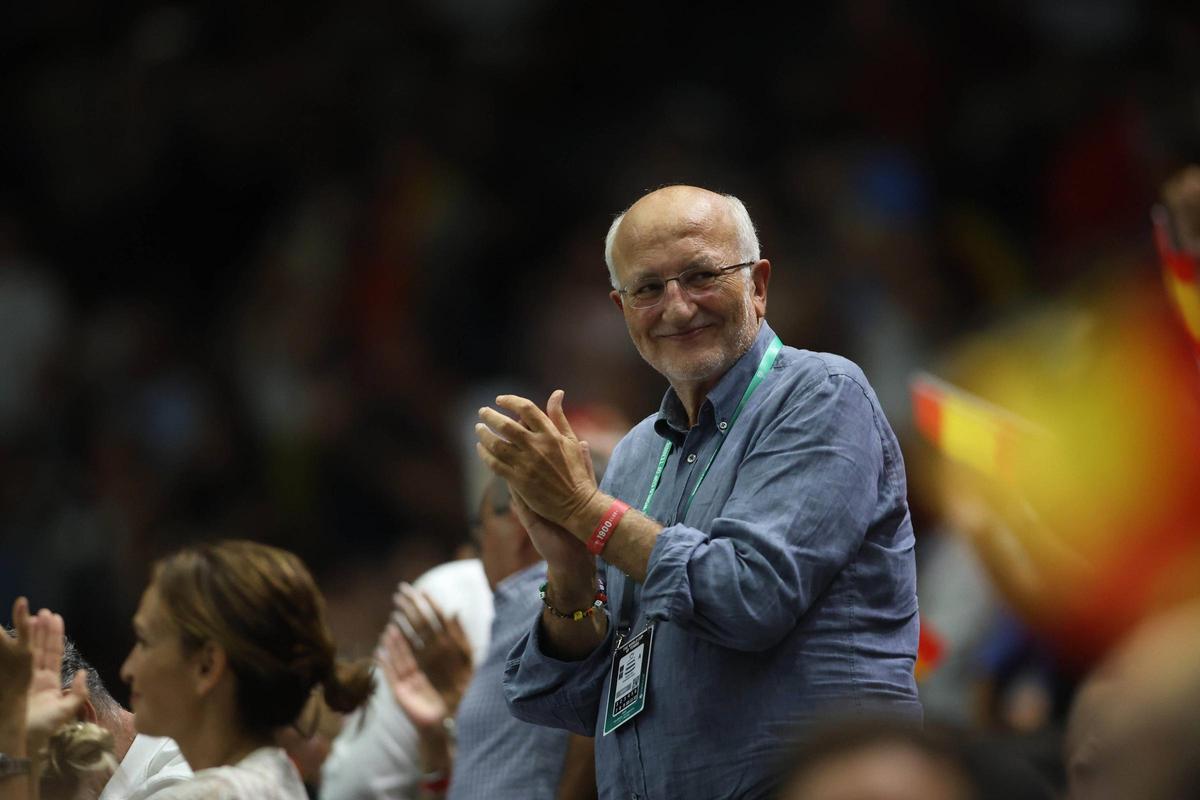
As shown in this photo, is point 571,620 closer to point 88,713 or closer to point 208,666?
point 208,666

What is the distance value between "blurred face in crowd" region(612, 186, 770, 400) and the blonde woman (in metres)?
0.75

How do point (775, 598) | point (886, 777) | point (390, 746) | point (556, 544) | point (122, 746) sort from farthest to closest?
point (390, 746), point (122, 746), point (556, 544), point (775, 598), point (886, 777)

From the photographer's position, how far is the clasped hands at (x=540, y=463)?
2.45 meters

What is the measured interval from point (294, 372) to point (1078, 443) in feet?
12.2

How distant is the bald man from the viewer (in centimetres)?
236

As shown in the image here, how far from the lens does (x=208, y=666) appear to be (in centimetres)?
274

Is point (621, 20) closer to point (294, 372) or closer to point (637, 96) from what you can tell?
point (637, 96)

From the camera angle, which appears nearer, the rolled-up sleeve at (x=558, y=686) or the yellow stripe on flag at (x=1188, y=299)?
the rolled-up sleeve at (x=558, y=686)

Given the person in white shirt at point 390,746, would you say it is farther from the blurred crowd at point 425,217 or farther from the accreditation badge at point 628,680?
the accreditation badge at point 628,680

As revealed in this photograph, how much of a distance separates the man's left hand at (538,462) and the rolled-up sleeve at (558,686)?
312 millimetres

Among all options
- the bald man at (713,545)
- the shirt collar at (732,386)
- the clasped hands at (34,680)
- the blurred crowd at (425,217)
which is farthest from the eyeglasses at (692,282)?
the blurred crowd at (425,217)

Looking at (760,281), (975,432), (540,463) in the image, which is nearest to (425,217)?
(975,432)

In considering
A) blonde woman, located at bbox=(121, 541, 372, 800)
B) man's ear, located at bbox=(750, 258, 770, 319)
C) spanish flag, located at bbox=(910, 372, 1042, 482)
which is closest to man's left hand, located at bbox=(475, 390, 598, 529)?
man's ear, located at bbox=(750, 258, 770, 319)

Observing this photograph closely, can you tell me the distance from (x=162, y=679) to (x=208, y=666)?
0.26 feet
